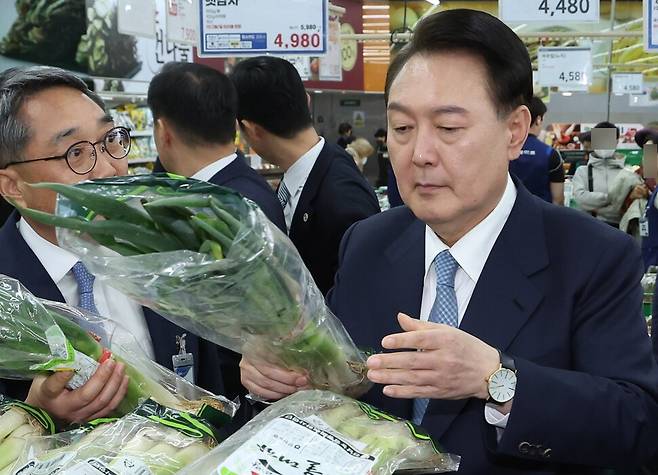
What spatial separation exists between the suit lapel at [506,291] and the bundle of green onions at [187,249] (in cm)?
45

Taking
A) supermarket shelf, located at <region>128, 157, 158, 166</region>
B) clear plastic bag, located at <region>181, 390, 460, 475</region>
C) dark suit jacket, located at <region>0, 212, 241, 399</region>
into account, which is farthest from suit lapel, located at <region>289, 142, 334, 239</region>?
supermarket shelf, located at <region>128, 157, 158, 166</region>

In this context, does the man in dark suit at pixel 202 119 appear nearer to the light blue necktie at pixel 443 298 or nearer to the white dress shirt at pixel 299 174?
the white dress shirt at pixel 299 174

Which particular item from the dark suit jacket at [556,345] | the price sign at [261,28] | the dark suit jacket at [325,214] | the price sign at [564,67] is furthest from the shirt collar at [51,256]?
the price sign at [564,67]

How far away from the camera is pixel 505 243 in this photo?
1.66m

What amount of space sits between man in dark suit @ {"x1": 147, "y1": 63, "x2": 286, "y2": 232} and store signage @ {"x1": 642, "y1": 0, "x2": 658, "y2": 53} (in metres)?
3.24

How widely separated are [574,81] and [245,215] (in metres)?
10.4

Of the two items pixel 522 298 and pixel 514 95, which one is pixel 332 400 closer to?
pixel 522 298

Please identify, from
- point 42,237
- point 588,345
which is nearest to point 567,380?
point 588,345

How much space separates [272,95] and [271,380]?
7.51 feet

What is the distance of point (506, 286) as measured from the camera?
63.4 inches

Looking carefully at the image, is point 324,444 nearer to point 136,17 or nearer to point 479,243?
point 479,243

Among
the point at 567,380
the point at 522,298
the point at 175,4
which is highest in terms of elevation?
the point at 175,4

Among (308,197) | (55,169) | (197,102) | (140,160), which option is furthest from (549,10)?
(55,169)

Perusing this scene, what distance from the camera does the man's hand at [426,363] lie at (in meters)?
1.24
